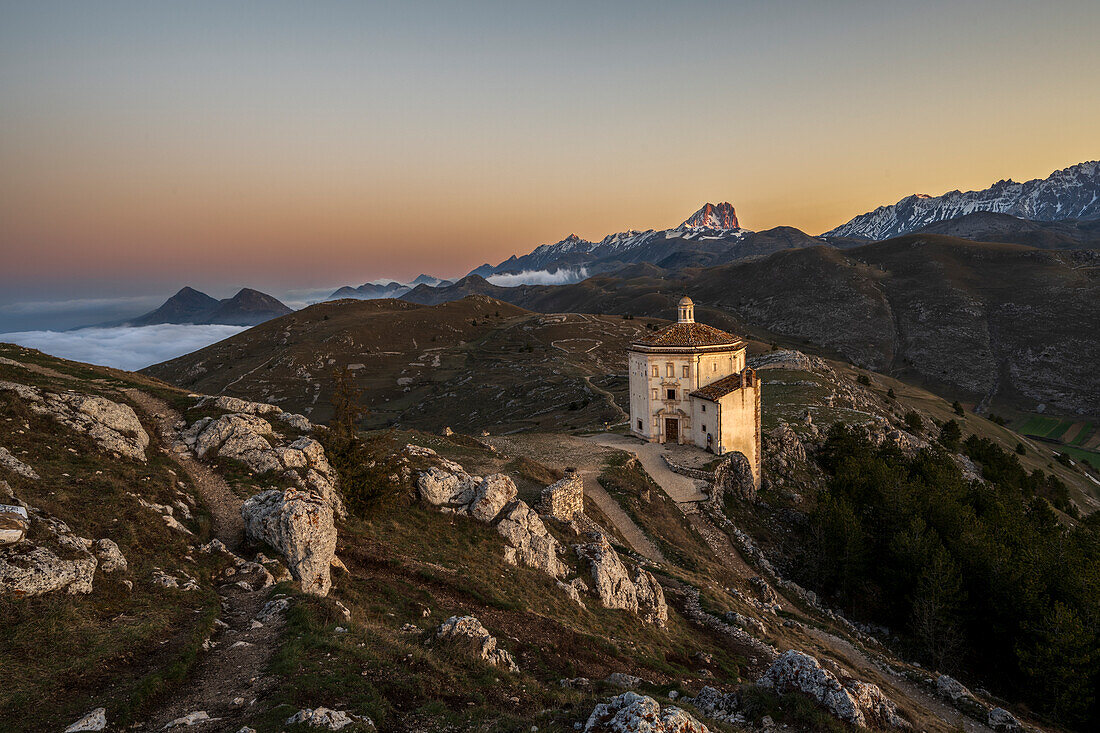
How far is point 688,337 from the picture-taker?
56.5 m

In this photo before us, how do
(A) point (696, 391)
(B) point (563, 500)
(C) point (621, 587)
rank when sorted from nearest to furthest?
(C) point (621, 587) < (B) point (563, 500) < (A) point (696, 391)

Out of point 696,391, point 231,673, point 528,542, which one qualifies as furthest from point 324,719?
point 696,391

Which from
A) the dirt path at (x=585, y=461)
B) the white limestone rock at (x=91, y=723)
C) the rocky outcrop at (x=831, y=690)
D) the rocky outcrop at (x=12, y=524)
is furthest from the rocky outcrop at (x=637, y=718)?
the dirt path at (x=585, y=461)

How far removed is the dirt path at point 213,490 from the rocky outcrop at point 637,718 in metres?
14.3

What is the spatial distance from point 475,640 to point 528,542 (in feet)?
34.9

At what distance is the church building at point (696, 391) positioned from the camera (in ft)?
173

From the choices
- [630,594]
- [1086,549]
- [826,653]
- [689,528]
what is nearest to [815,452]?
[1086,549]

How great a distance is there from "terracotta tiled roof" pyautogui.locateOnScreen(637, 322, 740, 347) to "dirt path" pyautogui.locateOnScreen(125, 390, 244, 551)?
43079mm

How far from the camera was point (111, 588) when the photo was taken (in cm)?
1427

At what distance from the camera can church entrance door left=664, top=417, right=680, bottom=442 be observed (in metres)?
57.3

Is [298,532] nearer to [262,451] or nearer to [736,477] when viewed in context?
[262,451]

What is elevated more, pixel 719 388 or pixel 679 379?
pixel 679 379

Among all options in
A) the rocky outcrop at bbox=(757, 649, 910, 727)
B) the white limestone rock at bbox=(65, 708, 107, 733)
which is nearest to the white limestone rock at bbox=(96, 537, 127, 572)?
the white limestone rock at bbox=(65, 708, 107, 733)

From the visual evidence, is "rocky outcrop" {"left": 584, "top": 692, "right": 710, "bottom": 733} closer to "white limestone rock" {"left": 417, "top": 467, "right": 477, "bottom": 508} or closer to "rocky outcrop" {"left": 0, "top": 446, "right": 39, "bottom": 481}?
"white limestone rock" {"left": 417, "top": 467, "right": 477, "bottom": 508}
